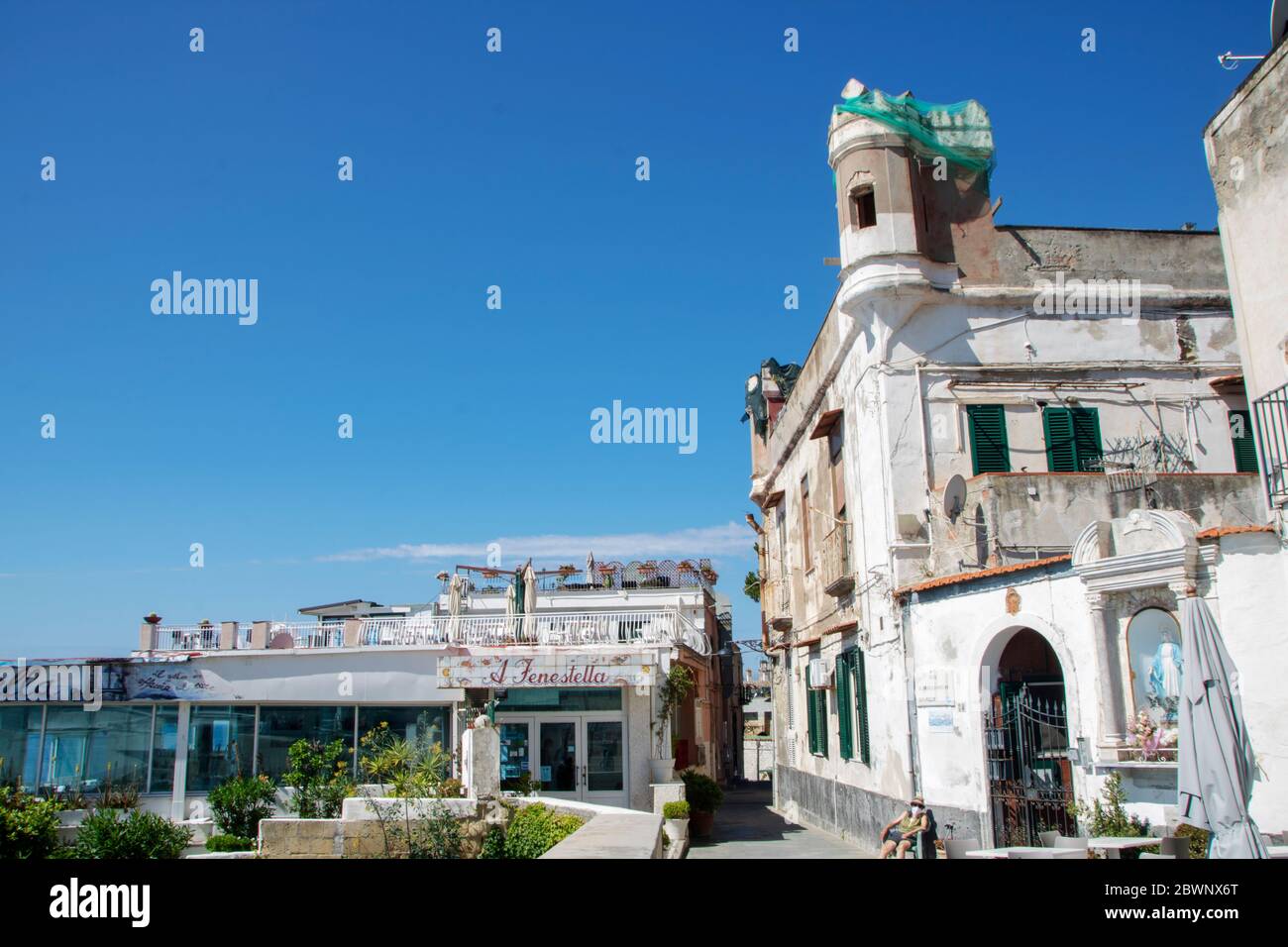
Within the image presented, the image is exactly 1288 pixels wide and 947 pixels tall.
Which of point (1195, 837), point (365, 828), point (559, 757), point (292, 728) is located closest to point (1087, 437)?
point (1195, 837)

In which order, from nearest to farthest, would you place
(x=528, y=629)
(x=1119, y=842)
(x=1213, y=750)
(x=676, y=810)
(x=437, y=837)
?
(x=1213, y=750) < (x=1119, y=842) < (x=437, y=837) < (x=676, y=810) < (x=528, y=629)

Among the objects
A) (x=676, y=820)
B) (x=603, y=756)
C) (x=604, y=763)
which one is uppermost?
(x=603, y=756)

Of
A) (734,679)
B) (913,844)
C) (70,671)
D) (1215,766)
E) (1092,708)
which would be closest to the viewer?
(1215,766)

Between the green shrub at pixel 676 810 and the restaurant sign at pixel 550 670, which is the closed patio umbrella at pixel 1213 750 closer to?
the green shrub at pixel 676 810

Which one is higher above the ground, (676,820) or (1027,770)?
(1027,770)

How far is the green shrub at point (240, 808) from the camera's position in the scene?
19.9 metres

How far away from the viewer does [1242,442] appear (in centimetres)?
1750

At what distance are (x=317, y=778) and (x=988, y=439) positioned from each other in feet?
49.2

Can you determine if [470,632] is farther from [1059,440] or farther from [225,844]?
[1059,440]

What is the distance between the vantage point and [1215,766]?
8289 mm

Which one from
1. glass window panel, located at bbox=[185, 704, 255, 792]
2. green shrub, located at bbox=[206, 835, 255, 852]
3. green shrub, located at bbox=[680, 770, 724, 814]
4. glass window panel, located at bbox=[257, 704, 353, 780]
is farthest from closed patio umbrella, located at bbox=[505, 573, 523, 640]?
green shrub, located at bbox=[206, 835, 255, 852]
